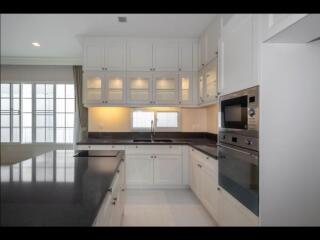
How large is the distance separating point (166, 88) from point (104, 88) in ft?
3.48

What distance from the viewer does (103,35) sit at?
152 inches

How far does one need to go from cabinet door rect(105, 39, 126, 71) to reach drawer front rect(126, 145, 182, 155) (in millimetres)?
1368

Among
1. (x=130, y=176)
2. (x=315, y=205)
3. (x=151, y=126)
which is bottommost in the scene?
(x=130, y=176)

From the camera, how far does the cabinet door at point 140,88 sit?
13.0 feet

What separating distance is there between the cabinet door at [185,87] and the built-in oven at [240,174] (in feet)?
5.75

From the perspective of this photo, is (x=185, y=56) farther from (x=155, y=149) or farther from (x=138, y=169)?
(x=138, y=169)

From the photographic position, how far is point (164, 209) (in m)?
3.03

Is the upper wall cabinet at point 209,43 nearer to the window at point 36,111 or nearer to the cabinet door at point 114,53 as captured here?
the cabinet door at point 114,53

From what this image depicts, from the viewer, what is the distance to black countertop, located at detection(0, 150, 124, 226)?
77cm

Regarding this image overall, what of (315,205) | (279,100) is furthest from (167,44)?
(315,205)

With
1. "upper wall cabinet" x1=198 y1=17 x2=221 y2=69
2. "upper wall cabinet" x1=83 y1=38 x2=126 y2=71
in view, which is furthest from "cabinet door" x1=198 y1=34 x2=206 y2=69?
"upper wall cabinet" x1=83 y1=38 x2=126 y2=71

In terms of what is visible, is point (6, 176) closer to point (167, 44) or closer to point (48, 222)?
point (48, 222)
